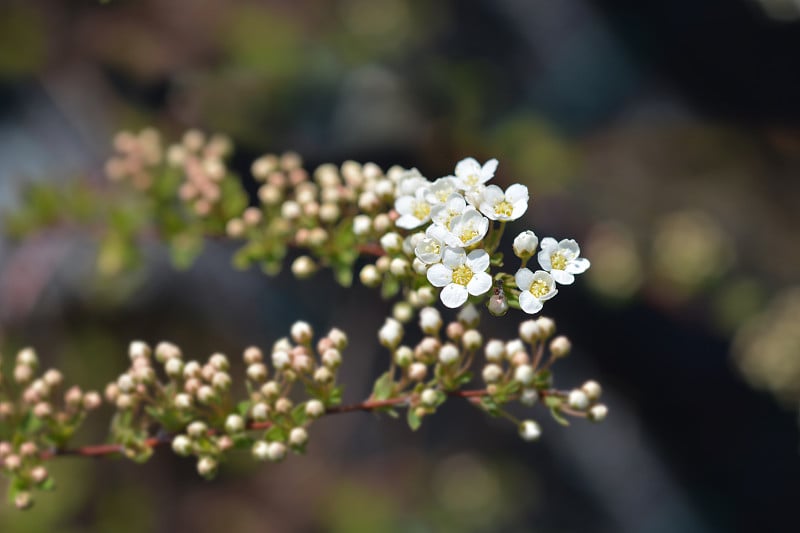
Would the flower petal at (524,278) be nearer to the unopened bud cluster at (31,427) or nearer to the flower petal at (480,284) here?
the flower petal at (480,284)

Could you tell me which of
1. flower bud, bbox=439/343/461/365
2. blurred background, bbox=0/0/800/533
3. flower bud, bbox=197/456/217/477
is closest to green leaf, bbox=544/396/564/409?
flower bud, bbox=439/343/461/365

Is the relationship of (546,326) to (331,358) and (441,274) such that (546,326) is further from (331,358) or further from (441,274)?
(331,358)

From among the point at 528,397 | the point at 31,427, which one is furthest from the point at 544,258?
the point at 31,427

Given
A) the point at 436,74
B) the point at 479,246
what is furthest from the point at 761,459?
the point at 479,246

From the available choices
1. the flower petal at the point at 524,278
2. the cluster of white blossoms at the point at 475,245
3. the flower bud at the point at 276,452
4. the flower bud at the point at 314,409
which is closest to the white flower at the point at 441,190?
the cluster of white blossoms at the point at 475,245

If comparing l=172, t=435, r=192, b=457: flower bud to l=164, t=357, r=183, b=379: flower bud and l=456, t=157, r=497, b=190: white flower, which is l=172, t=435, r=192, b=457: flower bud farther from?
l=456, t=157, r=497, b=190: white flower

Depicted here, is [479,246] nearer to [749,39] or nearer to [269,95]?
[269,95]
